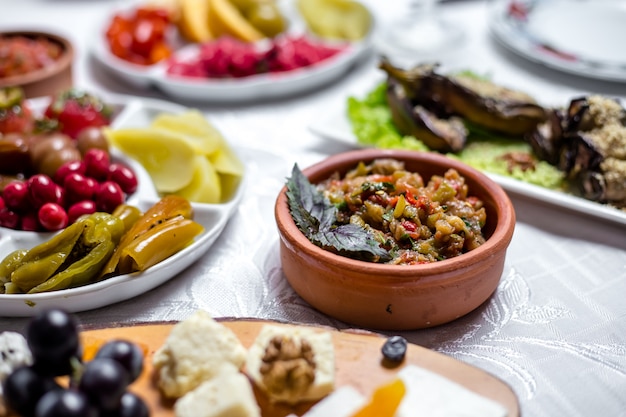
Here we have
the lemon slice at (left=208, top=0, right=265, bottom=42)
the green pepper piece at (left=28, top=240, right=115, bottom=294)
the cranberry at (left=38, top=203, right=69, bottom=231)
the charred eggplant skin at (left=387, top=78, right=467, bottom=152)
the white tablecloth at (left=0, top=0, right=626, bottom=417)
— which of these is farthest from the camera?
the lemon slice at (left=208, top=0, right=265, bottom=42)

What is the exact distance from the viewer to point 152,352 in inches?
52.2

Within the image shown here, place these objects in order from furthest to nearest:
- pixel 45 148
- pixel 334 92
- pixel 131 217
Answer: pixel 334 92 < pixel 45 148 < pixel 131 217

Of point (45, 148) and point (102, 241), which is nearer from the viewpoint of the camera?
point (102, 241)

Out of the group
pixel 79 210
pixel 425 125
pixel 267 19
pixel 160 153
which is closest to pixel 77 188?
pixel 79 210

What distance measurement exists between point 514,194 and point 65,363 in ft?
4.57

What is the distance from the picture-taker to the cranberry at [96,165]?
73.0 inches

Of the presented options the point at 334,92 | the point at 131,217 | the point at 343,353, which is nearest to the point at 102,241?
the point at 131,217

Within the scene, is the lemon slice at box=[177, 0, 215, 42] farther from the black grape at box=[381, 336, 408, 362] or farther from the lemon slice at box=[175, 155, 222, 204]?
the black grape at box=[381, 336, 408, 362]

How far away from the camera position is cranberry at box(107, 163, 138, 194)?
185 cm

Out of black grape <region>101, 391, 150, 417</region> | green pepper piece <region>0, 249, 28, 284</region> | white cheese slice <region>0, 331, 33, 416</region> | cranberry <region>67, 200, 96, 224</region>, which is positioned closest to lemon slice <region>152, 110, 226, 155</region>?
cranberry <region>67, 200, 96, 224</region>

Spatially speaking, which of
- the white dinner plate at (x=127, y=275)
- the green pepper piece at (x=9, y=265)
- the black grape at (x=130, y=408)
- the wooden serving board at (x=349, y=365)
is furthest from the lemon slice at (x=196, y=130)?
the black grape at (x=130, y=408)

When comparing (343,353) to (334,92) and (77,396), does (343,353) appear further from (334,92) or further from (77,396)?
(334,92)

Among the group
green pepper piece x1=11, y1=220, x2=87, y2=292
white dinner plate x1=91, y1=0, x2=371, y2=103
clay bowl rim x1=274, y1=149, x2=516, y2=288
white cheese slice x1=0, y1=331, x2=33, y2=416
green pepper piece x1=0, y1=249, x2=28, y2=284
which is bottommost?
white dinner plate x1=91, y1=0, x2=371, y2=103

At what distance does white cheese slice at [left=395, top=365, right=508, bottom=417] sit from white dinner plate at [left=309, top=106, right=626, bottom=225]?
2.73 feet
